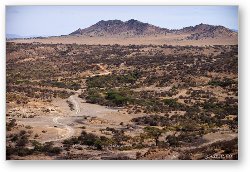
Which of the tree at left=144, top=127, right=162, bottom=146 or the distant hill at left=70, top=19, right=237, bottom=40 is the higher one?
the distant hill at left=70, top=19, right=237, bottom=40

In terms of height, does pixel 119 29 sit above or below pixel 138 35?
above

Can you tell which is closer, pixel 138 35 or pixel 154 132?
pixel 154 132

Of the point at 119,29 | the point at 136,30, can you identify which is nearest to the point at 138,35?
the point at 136,30

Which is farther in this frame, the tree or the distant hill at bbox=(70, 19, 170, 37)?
the distant hill at bbox=(70, 19, 170, 37)

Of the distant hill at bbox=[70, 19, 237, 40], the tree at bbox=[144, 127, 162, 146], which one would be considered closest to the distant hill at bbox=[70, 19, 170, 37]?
the distant hill at bbox=[70, 19, 237, 40]

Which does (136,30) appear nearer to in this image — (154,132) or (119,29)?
(119,29)

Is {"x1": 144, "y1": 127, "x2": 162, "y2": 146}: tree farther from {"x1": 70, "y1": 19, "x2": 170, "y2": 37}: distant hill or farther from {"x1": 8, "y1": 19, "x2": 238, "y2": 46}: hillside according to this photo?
{"x1": 70, "y1": 19, "x2": 170, "y2": 37}: distant hill

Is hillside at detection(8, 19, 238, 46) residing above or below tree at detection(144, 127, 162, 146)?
above

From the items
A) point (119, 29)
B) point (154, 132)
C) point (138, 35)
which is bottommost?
point (154, 132)

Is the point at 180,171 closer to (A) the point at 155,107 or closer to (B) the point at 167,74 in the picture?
(A) the point at 155,107
